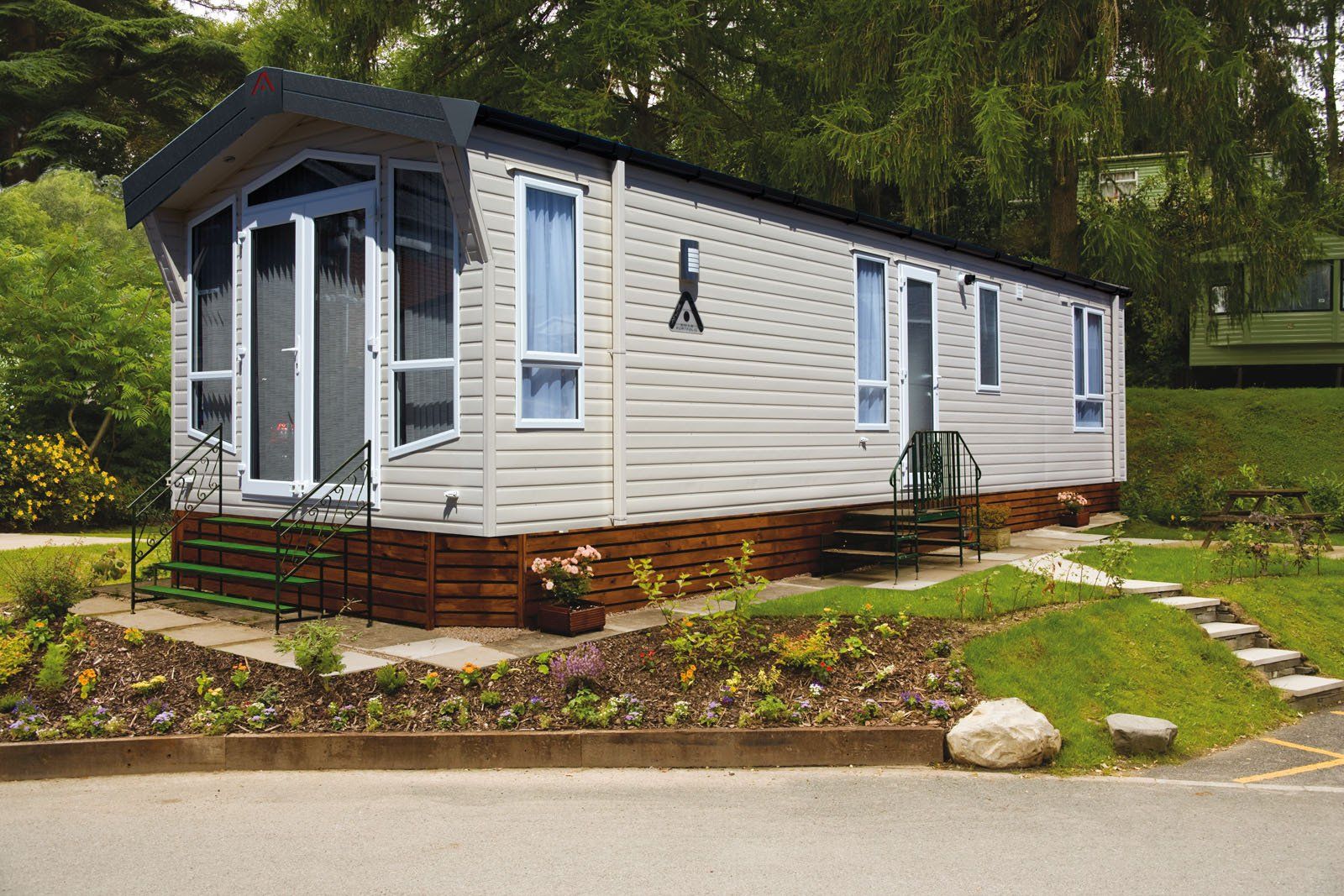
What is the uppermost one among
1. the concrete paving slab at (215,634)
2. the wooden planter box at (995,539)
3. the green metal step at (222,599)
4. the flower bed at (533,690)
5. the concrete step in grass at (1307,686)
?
the wooden planter box at (995,539)

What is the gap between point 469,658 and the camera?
6480 millimetres

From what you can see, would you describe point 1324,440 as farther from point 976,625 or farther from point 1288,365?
point 976,625

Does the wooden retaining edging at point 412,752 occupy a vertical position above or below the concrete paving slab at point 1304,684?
above

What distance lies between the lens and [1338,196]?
76.6ft

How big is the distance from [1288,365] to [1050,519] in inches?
669

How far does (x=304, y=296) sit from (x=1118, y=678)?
6302 mm

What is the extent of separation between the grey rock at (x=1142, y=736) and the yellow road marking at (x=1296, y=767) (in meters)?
0.39

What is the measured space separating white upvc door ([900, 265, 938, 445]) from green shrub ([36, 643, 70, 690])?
7.91 metres

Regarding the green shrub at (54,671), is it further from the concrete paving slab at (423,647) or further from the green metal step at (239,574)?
the concrete paving slab at (423,647)

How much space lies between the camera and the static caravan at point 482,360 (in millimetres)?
7309

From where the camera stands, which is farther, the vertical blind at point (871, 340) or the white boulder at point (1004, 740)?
the vertical blind at point (871, 340)

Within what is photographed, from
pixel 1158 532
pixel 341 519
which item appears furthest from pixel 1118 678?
pixel 1158 532

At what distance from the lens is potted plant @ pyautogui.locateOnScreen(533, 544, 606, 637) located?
281 inches

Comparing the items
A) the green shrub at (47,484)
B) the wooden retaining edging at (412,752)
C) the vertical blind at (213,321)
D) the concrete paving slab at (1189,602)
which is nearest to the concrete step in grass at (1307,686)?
the concrete paving slab at (1189,602)
